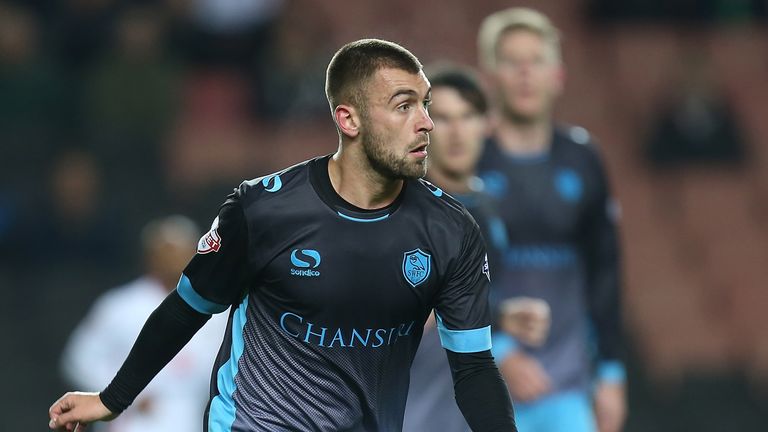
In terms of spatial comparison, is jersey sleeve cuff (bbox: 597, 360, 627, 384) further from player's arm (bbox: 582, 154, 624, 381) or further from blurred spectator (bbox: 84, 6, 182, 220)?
blurred spectator (bbox: 84, 6, 182, 220)

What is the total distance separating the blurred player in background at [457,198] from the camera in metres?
5.88

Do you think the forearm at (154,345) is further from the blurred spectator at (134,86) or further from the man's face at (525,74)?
the blurred spectator at (134,86)

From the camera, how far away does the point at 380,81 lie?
4449 mm

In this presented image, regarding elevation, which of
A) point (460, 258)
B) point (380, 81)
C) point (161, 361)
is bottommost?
point (161, 361)

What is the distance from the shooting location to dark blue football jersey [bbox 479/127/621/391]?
22.0 ft

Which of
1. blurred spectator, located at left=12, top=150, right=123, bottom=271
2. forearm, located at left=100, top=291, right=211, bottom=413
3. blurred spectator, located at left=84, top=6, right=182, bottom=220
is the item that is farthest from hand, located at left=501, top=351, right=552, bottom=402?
blurred spectator, located at left=84, top=6, right=182, bottom=220

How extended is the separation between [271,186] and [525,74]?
2.45m

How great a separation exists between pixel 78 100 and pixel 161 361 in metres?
8.29

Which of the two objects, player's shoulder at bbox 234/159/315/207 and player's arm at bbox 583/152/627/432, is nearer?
player's shoulder at bbox 234/159/315/207

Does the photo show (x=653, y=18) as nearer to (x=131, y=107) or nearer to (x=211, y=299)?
(x=131, y=107)

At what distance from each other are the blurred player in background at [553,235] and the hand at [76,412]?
234 cm

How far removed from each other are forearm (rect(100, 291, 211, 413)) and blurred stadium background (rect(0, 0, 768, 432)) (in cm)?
692

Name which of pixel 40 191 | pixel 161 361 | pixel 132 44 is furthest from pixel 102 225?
pixel 161 361

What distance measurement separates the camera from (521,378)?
646 cm
